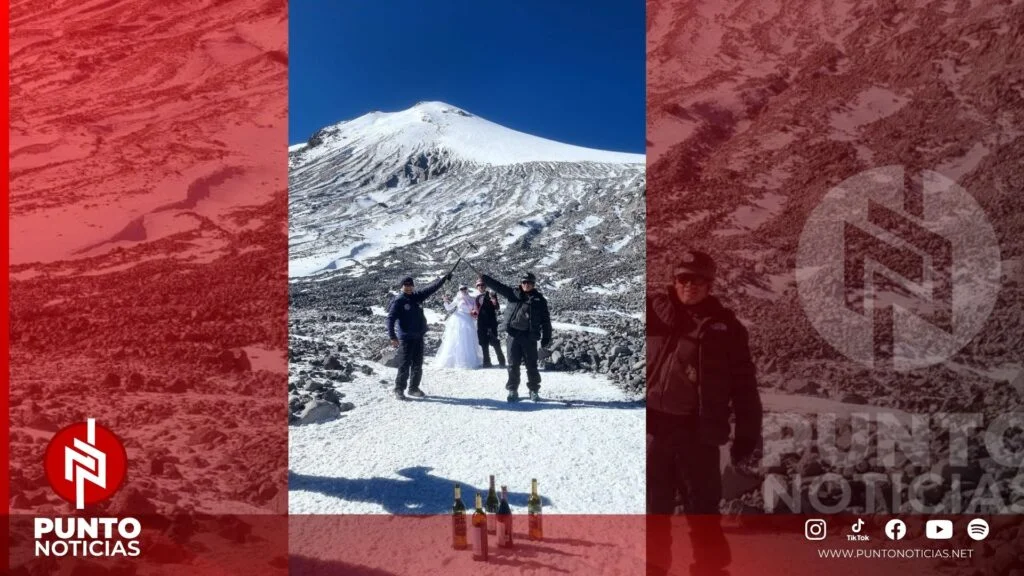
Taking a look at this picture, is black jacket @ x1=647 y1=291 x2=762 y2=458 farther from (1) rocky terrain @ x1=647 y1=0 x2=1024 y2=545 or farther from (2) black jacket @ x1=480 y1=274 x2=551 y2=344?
(1) rocky terrain @ x1=647 y1=0 x2=1024 y2=545

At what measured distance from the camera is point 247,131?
212 inches

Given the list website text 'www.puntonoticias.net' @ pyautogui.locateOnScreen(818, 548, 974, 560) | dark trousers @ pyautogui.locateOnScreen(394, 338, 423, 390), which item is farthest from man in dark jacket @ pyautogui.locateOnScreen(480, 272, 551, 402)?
website text 'www.puntonoticias.net' @ pyautogui.locateOnScreen(818, 548, 974, 560)

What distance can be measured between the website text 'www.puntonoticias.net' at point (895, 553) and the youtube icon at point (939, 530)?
0.07 m

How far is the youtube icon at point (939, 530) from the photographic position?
328 centimetres

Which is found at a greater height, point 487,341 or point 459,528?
point 487,341

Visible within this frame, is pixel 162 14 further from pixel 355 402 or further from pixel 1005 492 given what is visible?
pixel 1005 492

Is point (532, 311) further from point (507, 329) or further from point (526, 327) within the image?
point (507, 329)

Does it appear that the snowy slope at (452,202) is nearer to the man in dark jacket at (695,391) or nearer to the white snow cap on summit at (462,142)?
the white snow cap on summit at (462,142)

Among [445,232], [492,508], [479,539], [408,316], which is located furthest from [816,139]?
[445,232]

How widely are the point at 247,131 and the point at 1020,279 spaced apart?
7281mm

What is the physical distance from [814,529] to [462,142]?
37.5 ft

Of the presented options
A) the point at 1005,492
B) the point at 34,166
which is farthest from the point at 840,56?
the point at 34,166

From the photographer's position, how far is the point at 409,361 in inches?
181

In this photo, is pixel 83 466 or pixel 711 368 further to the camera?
pixel 83 466
